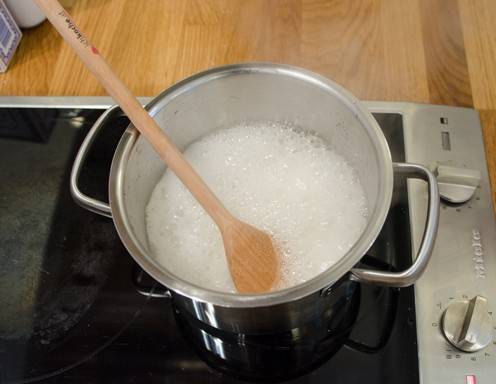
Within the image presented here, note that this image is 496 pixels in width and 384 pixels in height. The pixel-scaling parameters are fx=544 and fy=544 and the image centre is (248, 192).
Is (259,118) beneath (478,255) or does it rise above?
above

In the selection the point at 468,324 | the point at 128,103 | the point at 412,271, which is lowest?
the point at 468,324

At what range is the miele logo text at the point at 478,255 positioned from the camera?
A: 63 centimetres

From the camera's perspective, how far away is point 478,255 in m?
0.65

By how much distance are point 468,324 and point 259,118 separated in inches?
14.1

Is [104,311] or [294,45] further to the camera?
[294,45]

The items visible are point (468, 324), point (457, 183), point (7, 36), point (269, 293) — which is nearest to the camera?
point (269, 293)

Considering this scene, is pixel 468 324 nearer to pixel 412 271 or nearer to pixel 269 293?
pixel 412 271

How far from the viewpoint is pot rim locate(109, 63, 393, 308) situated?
0.47 m

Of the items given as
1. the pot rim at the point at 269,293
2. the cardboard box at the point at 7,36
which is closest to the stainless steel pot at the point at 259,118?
the pot rim at the point at 269,293

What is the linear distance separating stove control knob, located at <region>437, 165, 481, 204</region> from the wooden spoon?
0.24 meters

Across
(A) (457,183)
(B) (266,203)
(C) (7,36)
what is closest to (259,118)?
(B) (266,203)

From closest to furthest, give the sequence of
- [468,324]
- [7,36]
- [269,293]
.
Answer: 1. [269,293]
2. [468,324]
3. [7,36]

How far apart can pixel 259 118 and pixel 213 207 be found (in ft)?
0.63

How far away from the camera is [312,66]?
836mm
